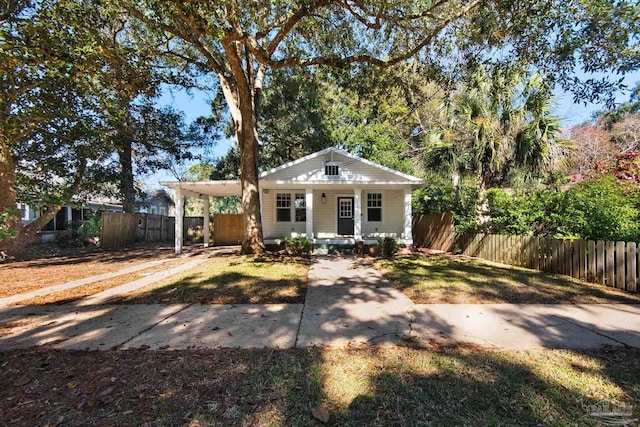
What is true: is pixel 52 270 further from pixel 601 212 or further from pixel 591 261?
pixel 601 212

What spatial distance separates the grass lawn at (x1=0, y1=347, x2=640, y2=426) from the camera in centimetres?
224

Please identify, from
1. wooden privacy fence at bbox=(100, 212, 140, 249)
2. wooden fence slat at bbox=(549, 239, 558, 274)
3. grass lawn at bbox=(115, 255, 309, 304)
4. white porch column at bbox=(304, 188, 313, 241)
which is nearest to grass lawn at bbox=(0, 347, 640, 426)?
grass lawn at bbox=(115, 255, 309, 304)

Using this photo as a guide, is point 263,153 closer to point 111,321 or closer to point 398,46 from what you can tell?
point 398,46

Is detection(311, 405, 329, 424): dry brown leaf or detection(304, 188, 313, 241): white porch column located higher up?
detection(304, 188, 313, 241): white porch column

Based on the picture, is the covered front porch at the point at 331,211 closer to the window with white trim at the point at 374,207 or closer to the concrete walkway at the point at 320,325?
the window with white trim at the point at 374,207

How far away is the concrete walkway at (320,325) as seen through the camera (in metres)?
3.64

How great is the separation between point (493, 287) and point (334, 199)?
32.5ft

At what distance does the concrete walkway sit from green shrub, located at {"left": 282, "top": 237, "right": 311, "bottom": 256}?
22.9 ft

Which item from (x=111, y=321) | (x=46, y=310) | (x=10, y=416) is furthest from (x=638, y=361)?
(x=46, y=310)

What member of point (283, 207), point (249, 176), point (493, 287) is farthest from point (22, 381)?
point (283, 207)

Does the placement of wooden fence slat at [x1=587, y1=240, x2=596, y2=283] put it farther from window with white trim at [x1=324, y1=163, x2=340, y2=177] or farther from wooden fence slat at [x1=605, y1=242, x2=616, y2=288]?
window with white trim at [x1=324, y1=163, x2=340, y2=177]

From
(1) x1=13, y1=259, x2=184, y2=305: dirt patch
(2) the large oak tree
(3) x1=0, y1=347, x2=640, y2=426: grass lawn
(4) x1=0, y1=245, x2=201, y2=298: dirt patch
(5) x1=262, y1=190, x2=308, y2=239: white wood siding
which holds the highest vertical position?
(2) the large oak tree

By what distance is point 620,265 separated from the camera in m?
6.27

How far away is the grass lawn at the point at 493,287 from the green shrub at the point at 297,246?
4.50 meters
